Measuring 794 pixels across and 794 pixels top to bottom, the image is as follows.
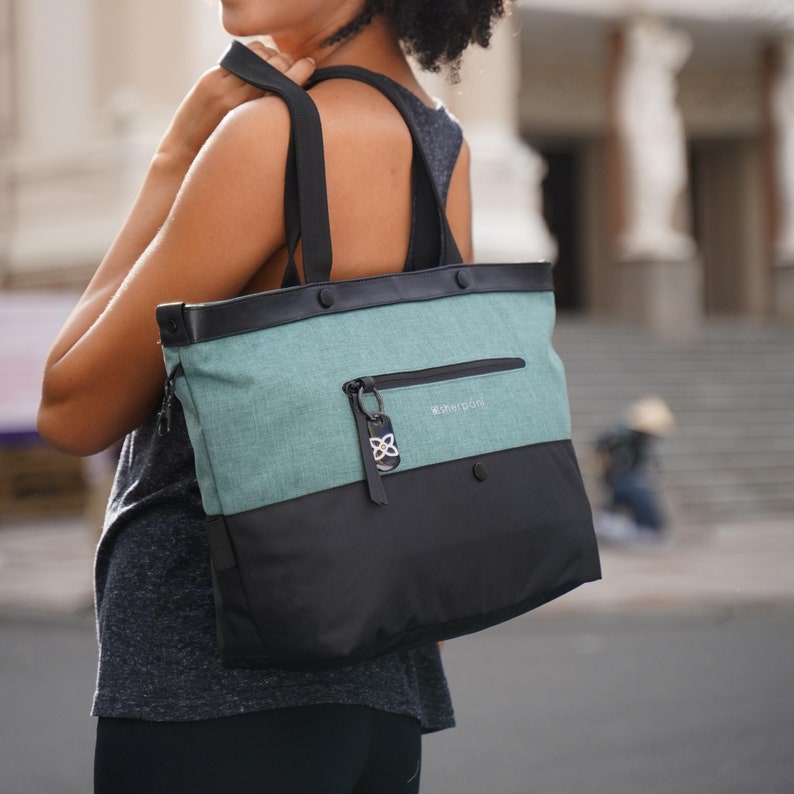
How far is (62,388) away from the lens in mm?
1309

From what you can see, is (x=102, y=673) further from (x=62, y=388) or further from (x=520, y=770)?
(x=520, y=770)

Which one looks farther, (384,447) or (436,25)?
(436,25)

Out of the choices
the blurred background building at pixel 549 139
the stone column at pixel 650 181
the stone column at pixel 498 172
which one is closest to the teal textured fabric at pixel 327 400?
the blurred background building at pixel 549 139

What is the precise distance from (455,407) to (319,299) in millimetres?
193

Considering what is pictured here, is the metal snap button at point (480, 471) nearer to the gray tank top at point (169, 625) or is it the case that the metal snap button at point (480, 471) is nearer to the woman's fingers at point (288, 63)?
the gray tank top at point (169, 625)

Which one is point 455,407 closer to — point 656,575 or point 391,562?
point 391,562

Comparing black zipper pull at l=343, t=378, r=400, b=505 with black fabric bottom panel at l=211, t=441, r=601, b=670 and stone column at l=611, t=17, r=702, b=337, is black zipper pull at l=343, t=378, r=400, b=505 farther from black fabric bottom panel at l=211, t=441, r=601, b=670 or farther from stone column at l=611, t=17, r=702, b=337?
stone column at l=611, t=17, r=702, b=337

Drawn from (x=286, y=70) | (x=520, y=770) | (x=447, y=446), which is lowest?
(x=520, y=770)

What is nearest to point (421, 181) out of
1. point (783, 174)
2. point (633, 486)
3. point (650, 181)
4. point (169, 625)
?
point (169, 625)

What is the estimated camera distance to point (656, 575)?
27.4ft

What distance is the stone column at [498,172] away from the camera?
1474 centimetres

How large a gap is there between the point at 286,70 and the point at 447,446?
45 cm

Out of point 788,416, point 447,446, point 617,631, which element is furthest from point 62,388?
point 788,416

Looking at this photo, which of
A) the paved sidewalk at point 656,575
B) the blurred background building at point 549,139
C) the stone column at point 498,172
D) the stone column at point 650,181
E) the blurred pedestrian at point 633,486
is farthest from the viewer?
the stone column at point 650,181
